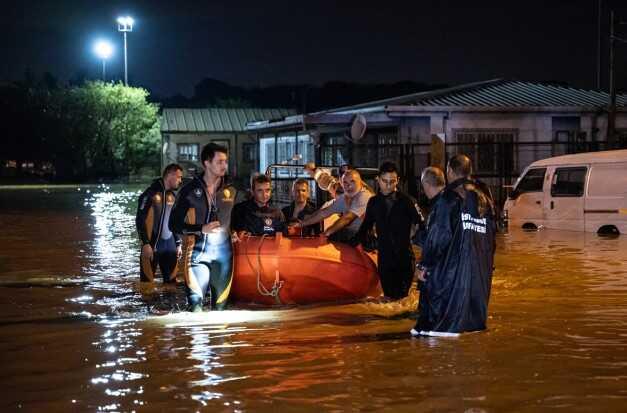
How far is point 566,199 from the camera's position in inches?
769

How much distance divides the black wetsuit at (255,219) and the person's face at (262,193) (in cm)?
10

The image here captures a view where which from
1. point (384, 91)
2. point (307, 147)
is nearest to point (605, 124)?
point (307, 147)

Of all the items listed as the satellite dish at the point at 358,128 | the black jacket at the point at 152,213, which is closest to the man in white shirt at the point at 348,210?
the black jacket at the point at 152,213

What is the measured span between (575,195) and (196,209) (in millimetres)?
12440

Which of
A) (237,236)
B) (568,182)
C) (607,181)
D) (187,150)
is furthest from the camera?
(187,150)

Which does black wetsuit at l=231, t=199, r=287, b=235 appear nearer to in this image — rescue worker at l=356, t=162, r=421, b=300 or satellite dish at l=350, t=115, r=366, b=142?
rescue worker at l=356, t=162, r=421, b=300

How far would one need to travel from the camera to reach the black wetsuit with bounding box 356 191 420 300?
966 centimetres

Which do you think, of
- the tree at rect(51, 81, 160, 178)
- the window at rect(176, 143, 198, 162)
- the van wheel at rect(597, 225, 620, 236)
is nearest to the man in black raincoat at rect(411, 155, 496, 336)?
the van wheel at rect(597, 225, 620, 236)

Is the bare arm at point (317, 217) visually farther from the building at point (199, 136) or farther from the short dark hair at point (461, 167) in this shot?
the building at point (199, 136)

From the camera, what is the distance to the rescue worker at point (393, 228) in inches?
380

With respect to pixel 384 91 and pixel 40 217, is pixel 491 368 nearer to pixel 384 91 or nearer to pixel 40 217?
pixel 40 217

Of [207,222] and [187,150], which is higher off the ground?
[187,150]

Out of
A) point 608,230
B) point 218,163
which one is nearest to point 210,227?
point 218,163

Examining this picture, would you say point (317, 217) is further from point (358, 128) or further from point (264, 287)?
point (358, 128)
